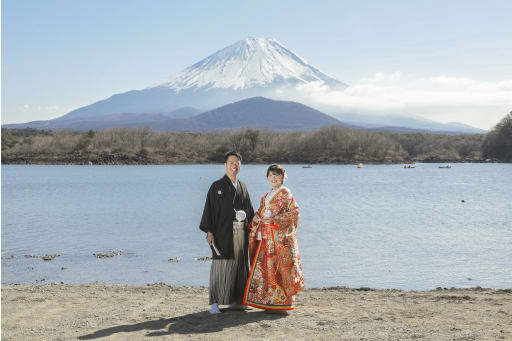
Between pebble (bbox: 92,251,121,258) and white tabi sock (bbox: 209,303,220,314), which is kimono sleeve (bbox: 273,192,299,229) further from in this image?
pebble (bbox: 92,251,121,258)

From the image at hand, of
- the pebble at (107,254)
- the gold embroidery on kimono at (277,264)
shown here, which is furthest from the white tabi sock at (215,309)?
the pebble at (107,254)

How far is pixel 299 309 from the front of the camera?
21.4ft

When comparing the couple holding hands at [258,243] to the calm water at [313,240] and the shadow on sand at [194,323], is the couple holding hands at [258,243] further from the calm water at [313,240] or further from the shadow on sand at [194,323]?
the calm water at [313,240]

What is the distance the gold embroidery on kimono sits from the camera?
612cm

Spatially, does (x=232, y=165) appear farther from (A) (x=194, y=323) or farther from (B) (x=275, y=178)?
(A) (x=194, y=323)

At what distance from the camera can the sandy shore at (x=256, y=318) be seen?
5406 millimetres

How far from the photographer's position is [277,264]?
20.2ft

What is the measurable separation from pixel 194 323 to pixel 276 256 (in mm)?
1187

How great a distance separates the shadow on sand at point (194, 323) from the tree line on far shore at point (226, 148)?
7262cm

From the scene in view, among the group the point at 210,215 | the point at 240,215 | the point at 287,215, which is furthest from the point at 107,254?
the point at 287,215

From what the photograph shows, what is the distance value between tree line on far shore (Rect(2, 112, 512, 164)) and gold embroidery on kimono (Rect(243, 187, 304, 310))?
72.6 metres

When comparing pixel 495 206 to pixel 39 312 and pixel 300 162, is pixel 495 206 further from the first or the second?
pixel 300 162

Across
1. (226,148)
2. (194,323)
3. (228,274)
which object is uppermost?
(226,148)

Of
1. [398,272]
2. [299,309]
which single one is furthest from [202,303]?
[398,272]
